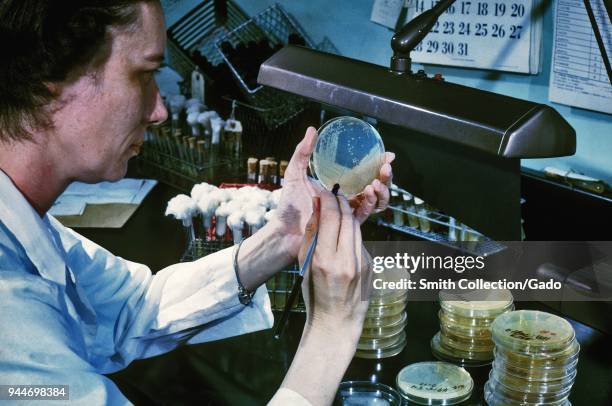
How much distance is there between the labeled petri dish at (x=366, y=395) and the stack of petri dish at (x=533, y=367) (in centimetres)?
21

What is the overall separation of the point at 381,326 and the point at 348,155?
51 cm

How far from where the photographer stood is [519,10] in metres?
2.33

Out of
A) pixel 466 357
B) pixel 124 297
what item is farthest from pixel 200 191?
pixel 466 357

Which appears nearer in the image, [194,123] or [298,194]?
[298,194]

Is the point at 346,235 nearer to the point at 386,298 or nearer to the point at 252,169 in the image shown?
the point at 386,298

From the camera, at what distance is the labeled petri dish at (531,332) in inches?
58.4

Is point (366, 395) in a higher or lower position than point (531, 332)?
lower

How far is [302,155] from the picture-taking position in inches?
60.6

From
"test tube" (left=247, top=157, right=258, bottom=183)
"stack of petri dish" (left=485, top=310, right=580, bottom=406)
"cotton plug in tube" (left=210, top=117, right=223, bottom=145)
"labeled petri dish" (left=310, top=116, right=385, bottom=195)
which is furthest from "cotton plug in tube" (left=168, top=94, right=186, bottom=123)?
"stack of petri dish" (left=485, top=310, right=580, bottom=406)

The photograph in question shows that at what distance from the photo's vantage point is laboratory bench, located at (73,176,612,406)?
164 cm

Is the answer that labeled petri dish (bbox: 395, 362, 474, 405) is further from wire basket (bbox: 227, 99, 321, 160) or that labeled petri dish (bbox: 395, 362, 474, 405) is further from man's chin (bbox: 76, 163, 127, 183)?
wire basket (bbox: 227, 99, 321, 160)

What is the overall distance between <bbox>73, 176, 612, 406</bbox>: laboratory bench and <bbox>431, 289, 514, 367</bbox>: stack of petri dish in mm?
37

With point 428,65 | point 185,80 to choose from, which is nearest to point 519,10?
point 428,65

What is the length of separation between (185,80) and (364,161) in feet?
7.82
